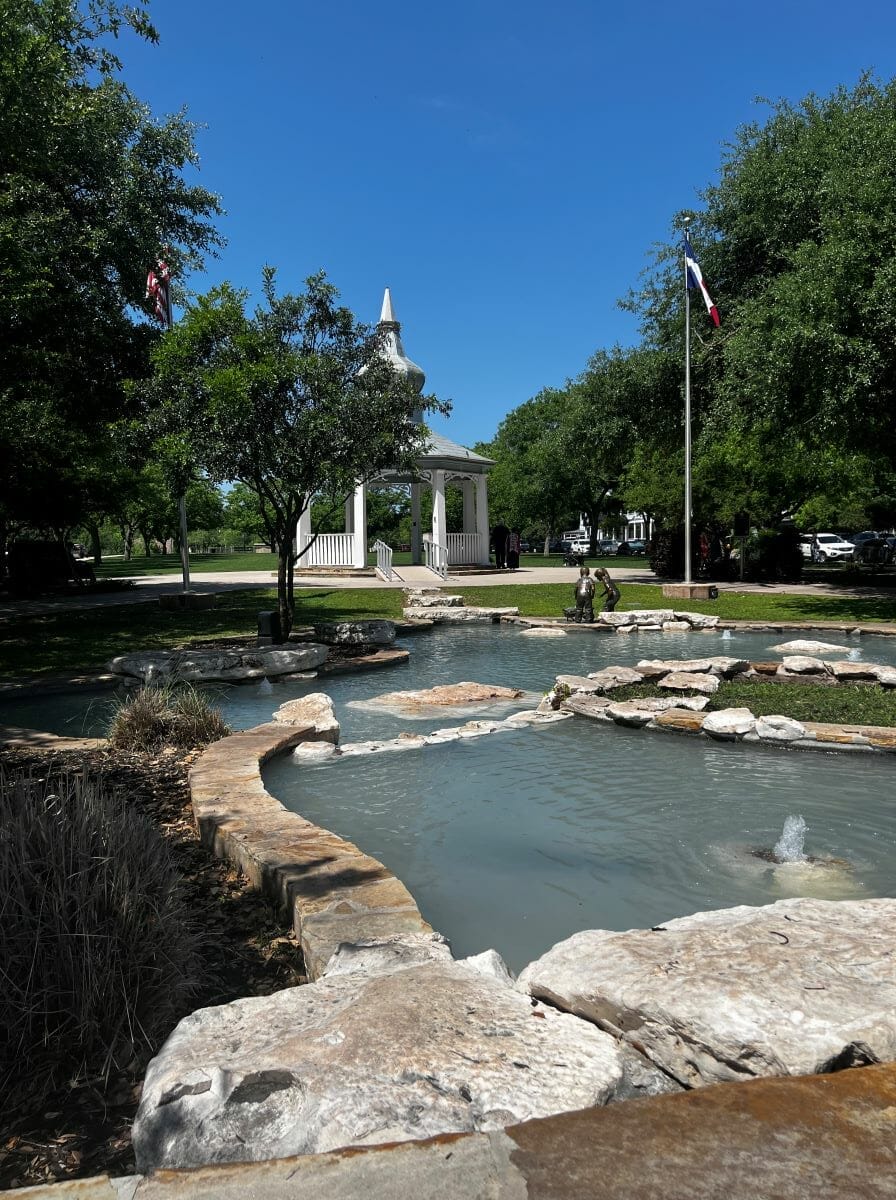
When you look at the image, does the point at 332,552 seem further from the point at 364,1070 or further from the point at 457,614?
the point at 364,1070

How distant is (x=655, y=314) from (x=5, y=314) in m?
17.5

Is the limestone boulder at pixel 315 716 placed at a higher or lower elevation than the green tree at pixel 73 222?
lower

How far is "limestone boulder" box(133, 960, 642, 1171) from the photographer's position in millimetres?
1797

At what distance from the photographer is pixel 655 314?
23.5 metres

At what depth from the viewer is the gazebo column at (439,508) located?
94.9ft

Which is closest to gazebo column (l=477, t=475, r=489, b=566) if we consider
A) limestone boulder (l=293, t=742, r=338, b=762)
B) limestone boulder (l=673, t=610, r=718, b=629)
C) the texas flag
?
the texas flag

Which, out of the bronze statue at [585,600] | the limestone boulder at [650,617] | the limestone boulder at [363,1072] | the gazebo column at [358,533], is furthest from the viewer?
the gazebo column at [358,533]

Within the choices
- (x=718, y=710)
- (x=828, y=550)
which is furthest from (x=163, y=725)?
(x=828, y=550)

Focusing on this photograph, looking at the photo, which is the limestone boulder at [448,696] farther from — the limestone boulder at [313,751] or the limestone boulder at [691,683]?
the limestone boulder at [313,751]

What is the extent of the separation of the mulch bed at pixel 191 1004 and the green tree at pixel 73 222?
8248 millimetres

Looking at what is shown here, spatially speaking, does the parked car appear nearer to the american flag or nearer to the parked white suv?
the parked white suv

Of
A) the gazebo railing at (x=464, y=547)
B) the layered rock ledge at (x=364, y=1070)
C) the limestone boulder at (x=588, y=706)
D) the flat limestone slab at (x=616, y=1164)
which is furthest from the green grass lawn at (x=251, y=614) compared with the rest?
the flat limestone slab at (x=616, y=1164)

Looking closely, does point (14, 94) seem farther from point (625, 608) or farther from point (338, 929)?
point (625, 608)

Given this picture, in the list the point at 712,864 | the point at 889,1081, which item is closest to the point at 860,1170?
the point at 889,1081
